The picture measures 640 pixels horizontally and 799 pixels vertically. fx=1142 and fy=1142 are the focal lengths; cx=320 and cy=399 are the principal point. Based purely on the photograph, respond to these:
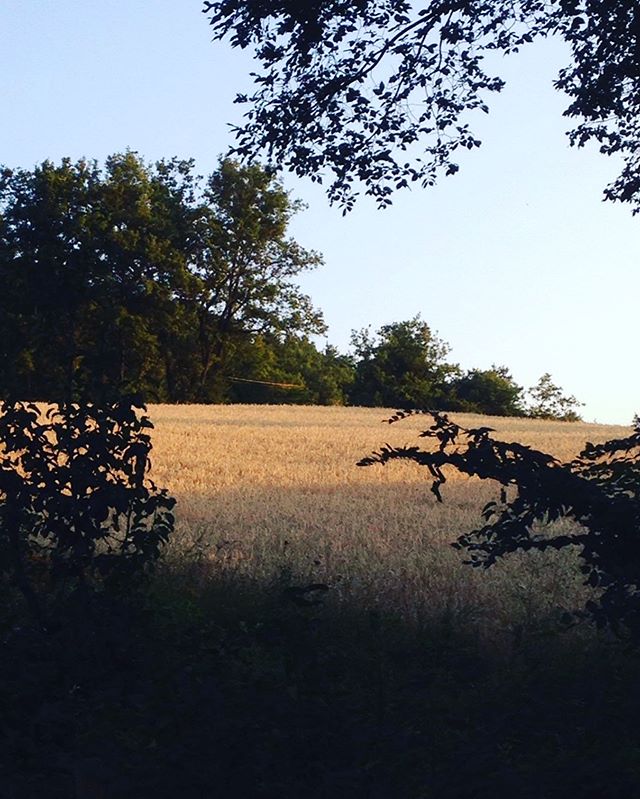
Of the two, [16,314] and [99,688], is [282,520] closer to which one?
[16,314]

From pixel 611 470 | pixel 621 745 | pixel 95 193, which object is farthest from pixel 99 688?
pixel 95 193

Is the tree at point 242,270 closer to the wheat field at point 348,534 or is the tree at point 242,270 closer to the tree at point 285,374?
the tree at point 285,374

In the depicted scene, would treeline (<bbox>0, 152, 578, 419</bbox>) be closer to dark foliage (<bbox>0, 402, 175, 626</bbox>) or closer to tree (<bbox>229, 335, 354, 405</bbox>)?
tree (<bbox>229, 335, 354, 405</bbox>)

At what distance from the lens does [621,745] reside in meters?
5.21

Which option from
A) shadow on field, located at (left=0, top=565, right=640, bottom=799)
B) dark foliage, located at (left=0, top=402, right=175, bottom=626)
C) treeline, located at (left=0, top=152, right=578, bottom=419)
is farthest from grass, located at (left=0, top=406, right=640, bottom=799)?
treeline, located at (left=0, top=152, right=578, bottom=419)

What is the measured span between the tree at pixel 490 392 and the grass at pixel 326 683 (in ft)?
195

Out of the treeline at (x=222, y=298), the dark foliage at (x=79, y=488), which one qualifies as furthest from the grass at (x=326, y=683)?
the treeline at (x=222, y=298)

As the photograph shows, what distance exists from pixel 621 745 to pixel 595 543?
3.16 ft

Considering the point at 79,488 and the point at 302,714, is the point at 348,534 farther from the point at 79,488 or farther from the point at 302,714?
the point at 302,714

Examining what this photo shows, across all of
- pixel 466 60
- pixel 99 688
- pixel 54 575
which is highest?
pixel 466 60

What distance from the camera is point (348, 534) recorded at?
11.8 metres

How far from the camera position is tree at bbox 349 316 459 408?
233ft

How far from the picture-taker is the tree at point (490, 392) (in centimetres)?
7100

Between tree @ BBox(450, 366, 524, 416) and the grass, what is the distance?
59.3 metres
